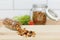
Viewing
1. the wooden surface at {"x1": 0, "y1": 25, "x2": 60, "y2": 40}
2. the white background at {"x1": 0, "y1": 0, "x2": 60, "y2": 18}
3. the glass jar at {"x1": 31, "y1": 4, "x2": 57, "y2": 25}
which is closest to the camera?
the wooden surface at {"x1": 0, "y1": 25, "x2": 60, "y2": 40}

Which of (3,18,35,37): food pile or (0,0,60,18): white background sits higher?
(0,0,60,18): white background

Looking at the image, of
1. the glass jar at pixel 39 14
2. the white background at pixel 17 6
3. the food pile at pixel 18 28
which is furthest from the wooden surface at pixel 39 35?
the white background at pixel 17 6

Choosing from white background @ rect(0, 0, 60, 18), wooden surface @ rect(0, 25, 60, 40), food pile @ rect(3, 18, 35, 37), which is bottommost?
wooden surface @ rect(0, 25, 60, 40)

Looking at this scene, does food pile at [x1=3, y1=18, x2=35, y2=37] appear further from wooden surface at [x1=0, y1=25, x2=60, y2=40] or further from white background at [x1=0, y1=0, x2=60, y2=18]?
white background at [x1=0, y1=0, x2=60, y2=18]

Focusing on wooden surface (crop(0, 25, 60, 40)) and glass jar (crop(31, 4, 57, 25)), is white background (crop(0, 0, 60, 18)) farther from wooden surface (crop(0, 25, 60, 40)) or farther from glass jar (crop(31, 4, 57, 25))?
wooden surface (crop(0, 25, 60, 40))

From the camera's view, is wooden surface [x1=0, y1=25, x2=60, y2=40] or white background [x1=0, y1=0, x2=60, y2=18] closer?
wooden surface [x1=0, y1=25, x2=60, y2=40]

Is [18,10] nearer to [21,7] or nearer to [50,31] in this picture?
[21,7]

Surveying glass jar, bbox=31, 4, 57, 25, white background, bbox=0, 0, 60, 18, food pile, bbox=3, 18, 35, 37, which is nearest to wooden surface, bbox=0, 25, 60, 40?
food pile, bbox=3, 18, 35, 37

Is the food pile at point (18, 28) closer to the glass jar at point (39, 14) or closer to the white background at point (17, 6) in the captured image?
the glass jar at point (39, 14)

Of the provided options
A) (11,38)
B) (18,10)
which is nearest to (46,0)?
(18,10)

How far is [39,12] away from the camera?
115 cm

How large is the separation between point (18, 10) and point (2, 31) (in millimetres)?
576

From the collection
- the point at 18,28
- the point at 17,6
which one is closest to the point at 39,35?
the point at 18,28

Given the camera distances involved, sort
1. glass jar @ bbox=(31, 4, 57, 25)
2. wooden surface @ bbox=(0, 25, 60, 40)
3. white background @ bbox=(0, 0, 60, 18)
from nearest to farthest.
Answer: wooden surface @ bbox=(0, 25, 60, 40) < glass jar @ bbox=(31, 4, 57, 25) < white background @ bbox=(0, 0, 60, 18)
